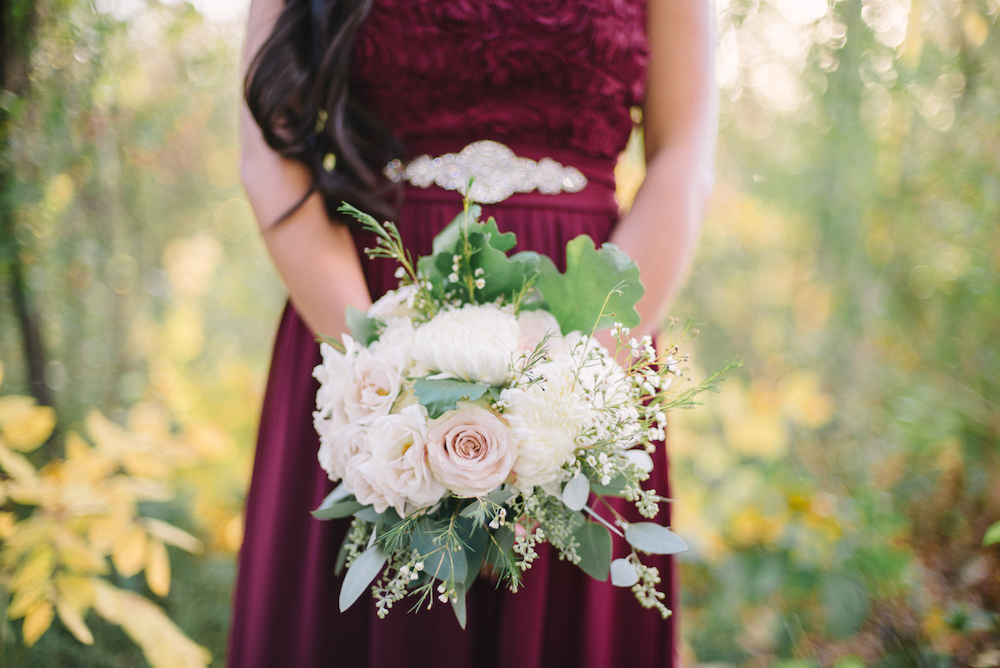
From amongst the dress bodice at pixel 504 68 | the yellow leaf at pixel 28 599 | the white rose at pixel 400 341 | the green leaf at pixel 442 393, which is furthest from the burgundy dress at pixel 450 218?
the yellow leaf at pixel 28 599

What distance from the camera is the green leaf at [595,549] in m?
0.70

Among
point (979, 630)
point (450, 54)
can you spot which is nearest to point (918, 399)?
point (979, 630)

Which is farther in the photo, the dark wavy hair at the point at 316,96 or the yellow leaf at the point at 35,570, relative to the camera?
the yellow leaf at the point at 35,570

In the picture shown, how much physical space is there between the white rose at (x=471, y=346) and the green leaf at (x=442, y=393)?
2cm

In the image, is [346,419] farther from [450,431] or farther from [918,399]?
[918,399]

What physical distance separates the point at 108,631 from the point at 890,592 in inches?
106

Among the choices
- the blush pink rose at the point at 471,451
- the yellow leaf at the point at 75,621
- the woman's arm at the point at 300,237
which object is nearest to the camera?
the blush pink rose at the point at 471,451

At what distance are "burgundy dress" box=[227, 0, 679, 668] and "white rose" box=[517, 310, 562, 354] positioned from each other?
1.11 feet

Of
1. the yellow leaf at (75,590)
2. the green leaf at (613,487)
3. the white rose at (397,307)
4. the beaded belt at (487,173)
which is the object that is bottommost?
the yellow leaf at (75,590)

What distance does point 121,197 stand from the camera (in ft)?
6.94

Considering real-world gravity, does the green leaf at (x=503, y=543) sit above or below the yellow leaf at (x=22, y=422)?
below

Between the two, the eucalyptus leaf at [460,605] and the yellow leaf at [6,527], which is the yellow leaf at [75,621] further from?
the eucalyptus leaf at [460,605]

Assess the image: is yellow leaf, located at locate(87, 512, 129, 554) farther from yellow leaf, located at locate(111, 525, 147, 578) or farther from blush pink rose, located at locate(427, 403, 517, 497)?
blush pink rose, located at locate(427, 403, 517, 497)

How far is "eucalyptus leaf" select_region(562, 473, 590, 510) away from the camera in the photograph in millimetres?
629
